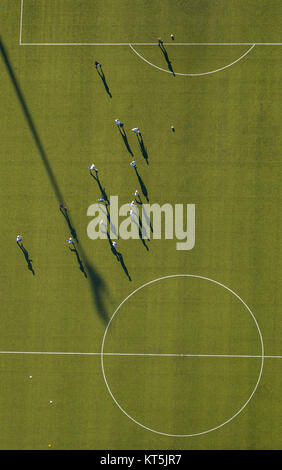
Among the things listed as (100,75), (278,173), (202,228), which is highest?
(100,75)

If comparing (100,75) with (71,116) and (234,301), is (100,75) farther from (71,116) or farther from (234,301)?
(234,301)

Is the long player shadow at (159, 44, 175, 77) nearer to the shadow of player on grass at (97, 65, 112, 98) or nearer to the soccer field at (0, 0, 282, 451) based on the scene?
the soccer field at (0, 0, 282, 451)

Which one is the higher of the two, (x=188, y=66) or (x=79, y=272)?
(x=188, y=66)

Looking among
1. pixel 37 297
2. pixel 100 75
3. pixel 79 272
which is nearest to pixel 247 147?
pixel 100 75

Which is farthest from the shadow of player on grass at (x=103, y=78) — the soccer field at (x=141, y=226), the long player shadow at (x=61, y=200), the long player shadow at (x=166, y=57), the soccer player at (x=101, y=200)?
the soccer player at (x=101, y=200)

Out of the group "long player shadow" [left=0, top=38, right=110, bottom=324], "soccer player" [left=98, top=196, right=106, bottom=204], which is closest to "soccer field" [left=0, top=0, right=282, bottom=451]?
"long player shadow" [left=0, top=38, right=110, bottom=324]

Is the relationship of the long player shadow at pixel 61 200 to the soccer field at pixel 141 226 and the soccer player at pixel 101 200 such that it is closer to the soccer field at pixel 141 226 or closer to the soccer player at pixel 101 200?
the soccer field at pixel 141 226
